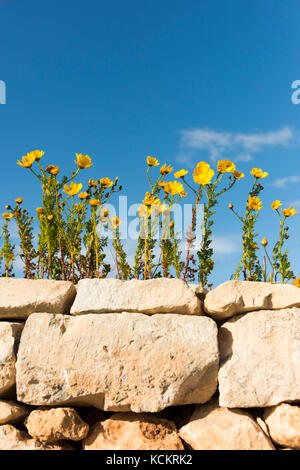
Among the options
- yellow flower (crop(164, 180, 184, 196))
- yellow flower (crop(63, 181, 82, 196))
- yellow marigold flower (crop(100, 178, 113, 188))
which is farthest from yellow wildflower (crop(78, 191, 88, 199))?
yellow flower (crop(164, 180, 184, 196))

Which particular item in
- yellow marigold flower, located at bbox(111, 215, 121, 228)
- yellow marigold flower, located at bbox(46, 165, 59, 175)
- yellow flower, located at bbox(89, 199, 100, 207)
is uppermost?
yellow marigold flower, located at bbox(46, 165, 59, 175)

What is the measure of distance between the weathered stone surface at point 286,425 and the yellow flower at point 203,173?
71.2 inches

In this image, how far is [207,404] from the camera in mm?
2973

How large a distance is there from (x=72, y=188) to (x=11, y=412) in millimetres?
1886

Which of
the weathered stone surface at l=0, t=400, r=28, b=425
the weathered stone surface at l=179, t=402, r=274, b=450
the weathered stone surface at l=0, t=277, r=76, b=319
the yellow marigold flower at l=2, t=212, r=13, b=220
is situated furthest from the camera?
the yellow marigold flower at l=2, t=212, r=13, b=220

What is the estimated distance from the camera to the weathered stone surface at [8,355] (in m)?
2.89

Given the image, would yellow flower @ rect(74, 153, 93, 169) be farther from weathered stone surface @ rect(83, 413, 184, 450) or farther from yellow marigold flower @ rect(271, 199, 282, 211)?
weathered stone surface @ rect(83, 413, 184, 450)

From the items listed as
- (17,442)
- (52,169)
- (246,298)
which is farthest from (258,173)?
(17,442)

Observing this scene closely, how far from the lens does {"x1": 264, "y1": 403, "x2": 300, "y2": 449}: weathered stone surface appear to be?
106 inches

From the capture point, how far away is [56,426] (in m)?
2.69

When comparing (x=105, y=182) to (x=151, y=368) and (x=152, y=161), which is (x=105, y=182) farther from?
(x=151, y=368)

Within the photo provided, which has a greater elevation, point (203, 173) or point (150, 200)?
point (203, 173)
